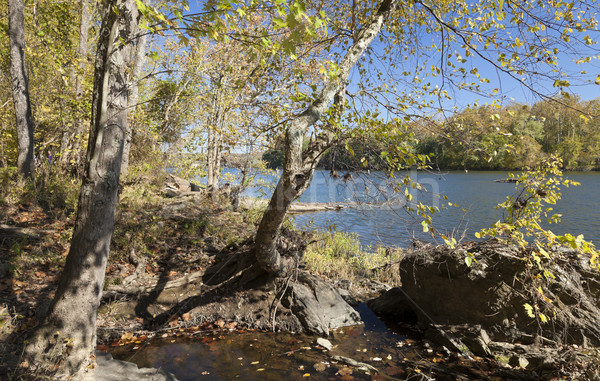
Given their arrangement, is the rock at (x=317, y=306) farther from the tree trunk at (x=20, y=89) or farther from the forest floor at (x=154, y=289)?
the tree trunk at (x=20, y=89)

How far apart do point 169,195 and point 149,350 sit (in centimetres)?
864

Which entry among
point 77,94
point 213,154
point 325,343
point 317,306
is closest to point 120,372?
point 325,343

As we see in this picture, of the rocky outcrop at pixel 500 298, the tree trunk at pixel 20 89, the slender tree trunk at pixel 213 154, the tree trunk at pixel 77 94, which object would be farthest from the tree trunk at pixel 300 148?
the tree trunk at pixel 77 94

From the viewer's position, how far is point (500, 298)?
16.2 feet

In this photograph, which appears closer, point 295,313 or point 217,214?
point 295,313

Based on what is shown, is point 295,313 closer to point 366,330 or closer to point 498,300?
point 366,330

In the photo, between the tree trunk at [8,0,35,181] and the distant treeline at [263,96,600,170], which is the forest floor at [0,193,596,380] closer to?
the tree trunk at [8,0,35,181]

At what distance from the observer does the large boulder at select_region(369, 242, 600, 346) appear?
4488 millimetres

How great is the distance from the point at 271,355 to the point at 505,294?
3.69 meters

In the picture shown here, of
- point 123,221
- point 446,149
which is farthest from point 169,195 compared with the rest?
point 446,149

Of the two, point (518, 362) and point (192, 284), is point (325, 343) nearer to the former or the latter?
point (518, 362)

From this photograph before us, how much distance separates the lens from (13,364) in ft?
10.1

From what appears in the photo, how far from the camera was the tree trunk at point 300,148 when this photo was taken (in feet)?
13.5

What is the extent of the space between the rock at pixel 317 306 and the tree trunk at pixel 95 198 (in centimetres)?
316
